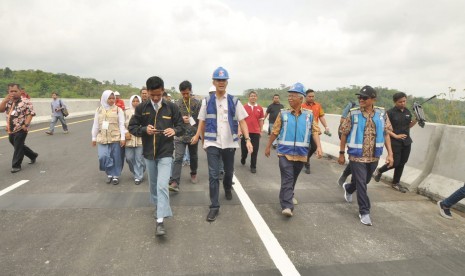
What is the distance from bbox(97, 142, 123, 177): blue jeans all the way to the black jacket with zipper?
2.08 metres

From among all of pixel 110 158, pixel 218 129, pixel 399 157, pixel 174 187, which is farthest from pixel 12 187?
pixel 399 157

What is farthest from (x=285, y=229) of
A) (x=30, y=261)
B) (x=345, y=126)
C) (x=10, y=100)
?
(x=10, y=100)

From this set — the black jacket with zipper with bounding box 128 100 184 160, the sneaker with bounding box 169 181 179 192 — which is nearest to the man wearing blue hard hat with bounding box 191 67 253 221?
the black jacket with zipper with bounding box 128 100 184 160

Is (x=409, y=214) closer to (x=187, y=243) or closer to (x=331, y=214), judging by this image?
(x=331, y=214)

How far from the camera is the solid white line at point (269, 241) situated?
3.05 meters

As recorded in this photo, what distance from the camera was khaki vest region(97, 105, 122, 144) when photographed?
18.9 ft

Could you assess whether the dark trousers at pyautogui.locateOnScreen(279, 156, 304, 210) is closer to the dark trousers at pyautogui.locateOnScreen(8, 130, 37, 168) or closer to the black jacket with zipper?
the black jacket with zipper

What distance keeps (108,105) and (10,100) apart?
8.71 feet

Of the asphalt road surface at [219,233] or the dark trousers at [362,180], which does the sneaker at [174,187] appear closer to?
the asphalt road surface at [219,233]

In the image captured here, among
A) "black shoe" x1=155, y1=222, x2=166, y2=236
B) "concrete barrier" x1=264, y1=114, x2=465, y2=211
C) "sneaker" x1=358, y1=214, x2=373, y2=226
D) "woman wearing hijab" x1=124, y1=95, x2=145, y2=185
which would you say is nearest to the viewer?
"black shoe" x1=155, y1=222, x2=166, y2=236

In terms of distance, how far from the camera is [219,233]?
382cm

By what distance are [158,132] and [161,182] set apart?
655 millimetres

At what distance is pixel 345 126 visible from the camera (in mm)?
4629

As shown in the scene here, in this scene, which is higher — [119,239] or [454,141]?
[454,141]
